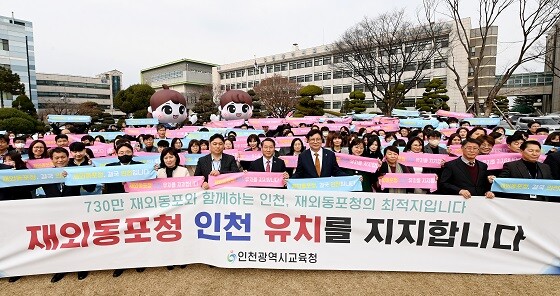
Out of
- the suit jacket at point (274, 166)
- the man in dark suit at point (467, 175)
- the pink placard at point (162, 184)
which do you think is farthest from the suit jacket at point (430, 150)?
the pink placard at point (162, 184)

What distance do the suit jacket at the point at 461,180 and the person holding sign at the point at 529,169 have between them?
1.14 feet

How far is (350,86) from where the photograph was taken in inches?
1941

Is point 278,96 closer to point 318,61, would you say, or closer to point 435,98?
point 435,98

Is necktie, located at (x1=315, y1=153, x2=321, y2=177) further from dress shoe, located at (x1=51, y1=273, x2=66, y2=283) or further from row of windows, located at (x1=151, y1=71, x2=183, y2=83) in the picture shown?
row of windows, located at (x1=151, y1=71, x2=183, y2=83)

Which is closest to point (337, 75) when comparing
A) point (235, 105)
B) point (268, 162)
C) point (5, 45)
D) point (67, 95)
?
point (235, 105)

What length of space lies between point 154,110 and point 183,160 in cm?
858

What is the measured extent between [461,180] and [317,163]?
1850 millimetres

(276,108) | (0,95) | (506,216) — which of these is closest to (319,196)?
(506,216)

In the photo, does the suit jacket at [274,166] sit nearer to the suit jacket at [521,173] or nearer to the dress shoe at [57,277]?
the dress shoe at [57,277]

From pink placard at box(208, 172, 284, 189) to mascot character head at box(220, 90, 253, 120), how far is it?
10847 millimetres

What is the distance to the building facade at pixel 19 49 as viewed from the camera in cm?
4662

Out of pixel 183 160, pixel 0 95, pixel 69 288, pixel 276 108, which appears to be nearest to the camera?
pixel 69 288

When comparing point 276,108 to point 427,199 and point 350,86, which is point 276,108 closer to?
point 350,86

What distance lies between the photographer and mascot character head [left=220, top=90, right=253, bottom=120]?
14.5 m
